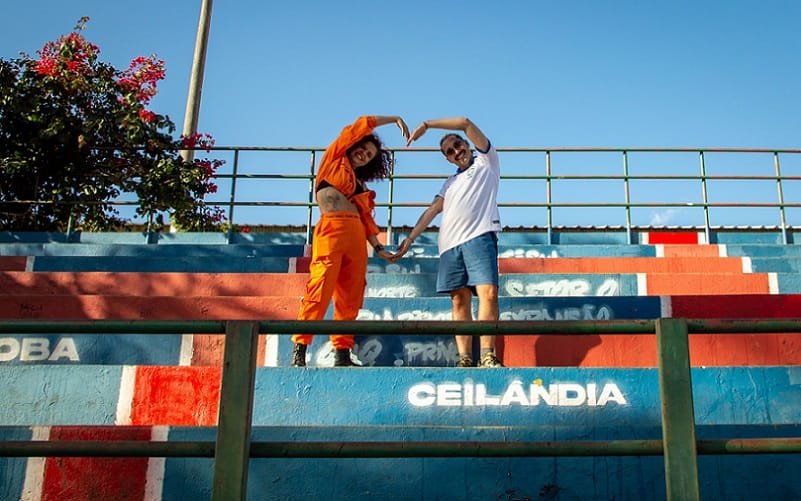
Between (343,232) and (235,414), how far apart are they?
2.26 meters

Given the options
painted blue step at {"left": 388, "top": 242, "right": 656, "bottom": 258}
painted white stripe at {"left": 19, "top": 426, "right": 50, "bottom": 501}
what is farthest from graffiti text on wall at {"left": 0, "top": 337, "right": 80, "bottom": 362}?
painted blue step at {"left": 388, "top": 242, "right": 656, "bottom": 258}

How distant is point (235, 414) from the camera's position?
8.30ft

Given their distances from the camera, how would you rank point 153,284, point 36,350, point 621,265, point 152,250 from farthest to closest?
1. point 152,250
2. point 621,265
3. point 153,284
4. point 36,350

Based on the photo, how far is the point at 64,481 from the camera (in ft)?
10.7

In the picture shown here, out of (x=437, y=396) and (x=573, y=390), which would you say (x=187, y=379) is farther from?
(x=573, y=390)

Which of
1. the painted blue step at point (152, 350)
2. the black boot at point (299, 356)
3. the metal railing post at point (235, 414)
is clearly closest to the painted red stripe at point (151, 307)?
the painted blue step at point (152, 350)

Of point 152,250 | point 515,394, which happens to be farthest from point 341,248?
point 152,250

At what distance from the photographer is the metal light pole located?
10345 millimetres

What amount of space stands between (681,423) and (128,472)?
212 centimetres

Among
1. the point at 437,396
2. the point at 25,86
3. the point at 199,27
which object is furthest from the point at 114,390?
the point at 199,27

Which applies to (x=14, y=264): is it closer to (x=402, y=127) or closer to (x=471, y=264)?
(x=402, y=127)

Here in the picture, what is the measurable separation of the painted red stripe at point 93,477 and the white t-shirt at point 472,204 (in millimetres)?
2261

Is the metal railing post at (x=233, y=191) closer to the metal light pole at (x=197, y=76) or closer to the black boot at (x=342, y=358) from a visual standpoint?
the metal light pole at (x=197, y=76)

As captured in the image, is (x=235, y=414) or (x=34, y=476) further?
(x=34, y=476)
